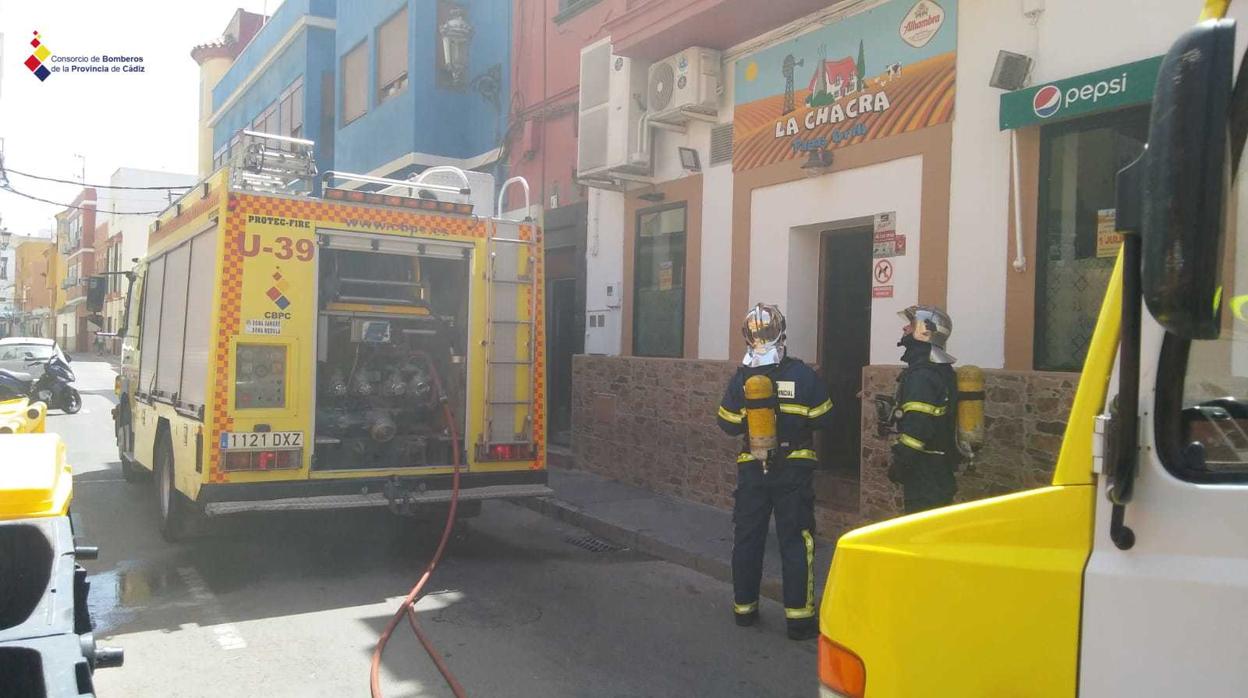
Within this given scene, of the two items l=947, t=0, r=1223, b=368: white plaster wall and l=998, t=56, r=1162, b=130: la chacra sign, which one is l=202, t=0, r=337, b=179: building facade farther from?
l=998, t=56, r=1162, b=130: la chacra sign

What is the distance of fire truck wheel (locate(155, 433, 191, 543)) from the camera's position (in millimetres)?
7402

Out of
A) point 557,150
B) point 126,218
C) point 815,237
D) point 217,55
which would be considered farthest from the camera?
point 126,218

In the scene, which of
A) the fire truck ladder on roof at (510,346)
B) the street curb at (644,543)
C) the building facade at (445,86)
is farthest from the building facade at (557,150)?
the fire truck ladder on roof at (510,346)

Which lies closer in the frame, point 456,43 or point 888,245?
point 888,245

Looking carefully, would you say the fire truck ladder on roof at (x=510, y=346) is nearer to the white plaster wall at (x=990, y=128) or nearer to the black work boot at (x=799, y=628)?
the black work boot at (x=799, y=628)

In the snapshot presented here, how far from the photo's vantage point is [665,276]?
9.98 meters

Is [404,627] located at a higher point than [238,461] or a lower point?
lower

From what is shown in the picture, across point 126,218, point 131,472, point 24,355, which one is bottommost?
point 131,472

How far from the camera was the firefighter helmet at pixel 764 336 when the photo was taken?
5.53 metres

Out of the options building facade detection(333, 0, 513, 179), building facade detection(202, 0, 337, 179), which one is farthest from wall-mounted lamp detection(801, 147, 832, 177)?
building facade detection(202, 0, 337, 179)

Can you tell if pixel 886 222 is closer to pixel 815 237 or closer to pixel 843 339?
pixel 815 237

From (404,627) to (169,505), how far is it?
312cm

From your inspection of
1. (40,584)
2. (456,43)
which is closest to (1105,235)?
(40,584)

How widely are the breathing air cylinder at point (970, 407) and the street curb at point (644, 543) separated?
1548 millimetres
